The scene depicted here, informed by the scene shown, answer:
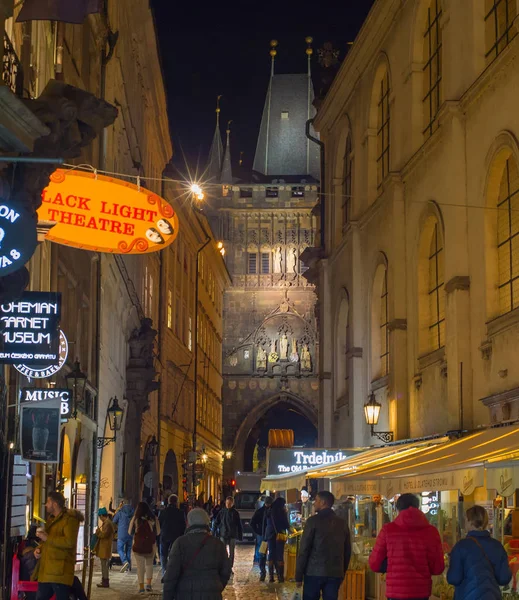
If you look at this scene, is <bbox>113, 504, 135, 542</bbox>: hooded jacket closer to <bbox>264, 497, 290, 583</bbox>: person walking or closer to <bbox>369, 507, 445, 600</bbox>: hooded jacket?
<bbox>264, 497, 290, 583</bbox>: person walking

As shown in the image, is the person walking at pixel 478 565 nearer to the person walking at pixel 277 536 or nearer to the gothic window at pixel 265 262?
the person walking at pixel 277 536

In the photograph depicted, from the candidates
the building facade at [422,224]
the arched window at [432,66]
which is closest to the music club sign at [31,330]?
the building facade at [422,224]

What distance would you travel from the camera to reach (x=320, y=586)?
11844 mm

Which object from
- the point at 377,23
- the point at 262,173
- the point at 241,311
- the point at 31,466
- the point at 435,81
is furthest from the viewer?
the point at 262,173

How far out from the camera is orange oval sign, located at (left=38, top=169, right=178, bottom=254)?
14734 millimetres

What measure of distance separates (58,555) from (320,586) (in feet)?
8.68

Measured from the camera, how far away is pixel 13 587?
1309cm

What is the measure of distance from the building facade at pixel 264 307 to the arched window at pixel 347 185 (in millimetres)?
42374

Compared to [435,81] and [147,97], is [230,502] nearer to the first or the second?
[435,81]

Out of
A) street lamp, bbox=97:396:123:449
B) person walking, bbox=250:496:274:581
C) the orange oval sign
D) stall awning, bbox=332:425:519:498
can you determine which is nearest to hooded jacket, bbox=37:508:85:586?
stall awning, bbox=332:425:519:498

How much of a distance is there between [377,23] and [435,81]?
4.33m

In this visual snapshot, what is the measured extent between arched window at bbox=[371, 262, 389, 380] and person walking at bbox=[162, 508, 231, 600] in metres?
17.6

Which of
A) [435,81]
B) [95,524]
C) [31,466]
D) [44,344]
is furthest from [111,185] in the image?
[95,524]

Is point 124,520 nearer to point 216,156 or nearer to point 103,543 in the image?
point 103,543
